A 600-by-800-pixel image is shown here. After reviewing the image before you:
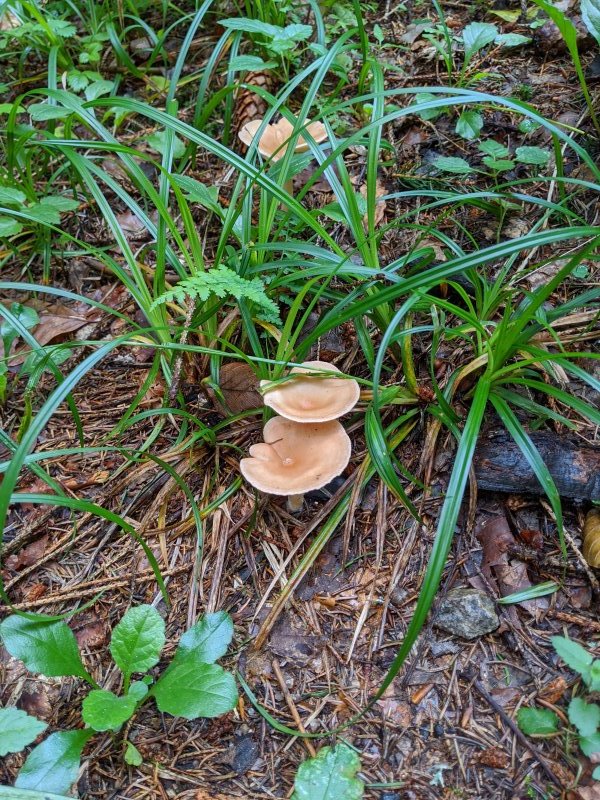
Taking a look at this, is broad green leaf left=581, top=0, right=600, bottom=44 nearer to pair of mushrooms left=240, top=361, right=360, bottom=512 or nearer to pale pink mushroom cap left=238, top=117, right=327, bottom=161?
pale pink mushroom cap left=238, top=117, right=327, bottom=161

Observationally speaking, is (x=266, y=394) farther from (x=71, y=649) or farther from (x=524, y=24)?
(x=524, y=24)

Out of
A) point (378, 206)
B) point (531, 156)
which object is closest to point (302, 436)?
point (378, 206)

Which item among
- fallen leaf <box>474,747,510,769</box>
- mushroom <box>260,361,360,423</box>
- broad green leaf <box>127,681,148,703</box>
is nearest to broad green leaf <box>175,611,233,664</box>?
broad green leaf <box>127,681,148,703</box>

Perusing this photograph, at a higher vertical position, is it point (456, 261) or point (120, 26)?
point (120, 26)

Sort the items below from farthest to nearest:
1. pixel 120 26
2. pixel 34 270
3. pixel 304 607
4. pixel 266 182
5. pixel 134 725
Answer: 1. pixel 120 26
2. pixel 34 270
3. pixel 266 182
4. pixel 304 607
5. pixel 134 725

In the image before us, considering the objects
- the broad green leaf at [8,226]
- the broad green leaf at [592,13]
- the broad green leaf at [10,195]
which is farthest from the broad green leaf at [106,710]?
the broad green leaf at [592,13]

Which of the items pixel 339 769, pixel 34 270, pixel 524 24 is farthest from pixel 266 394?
pixel 524 24
